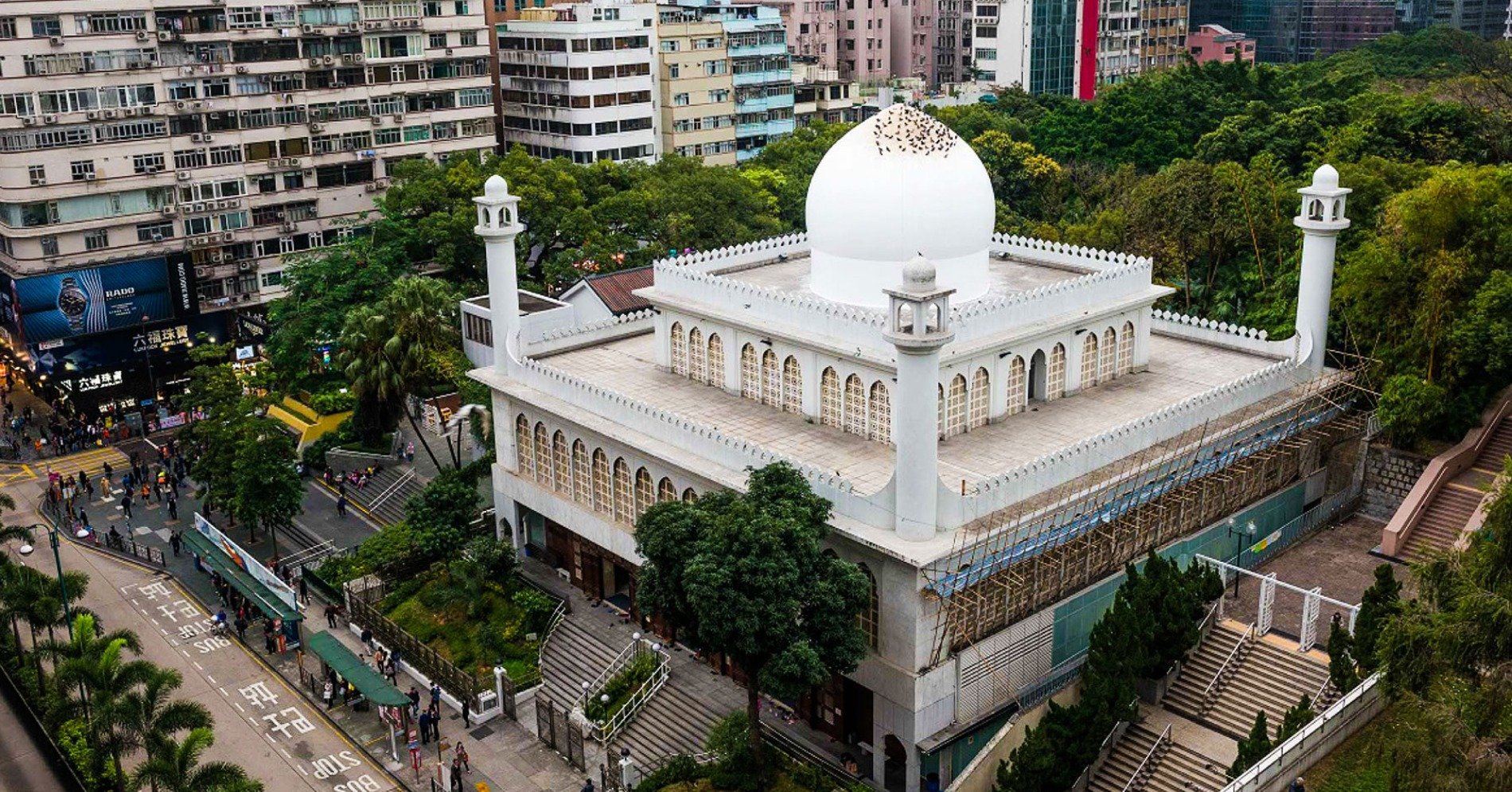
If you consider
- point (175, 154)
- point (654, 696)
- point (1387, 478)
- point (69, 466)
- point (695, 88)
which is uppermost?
point (695, 88)

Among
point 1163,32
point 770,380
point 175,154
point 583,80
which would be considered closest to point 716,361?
point 770,380

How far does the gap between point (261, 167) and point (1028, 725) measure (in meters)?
59.7

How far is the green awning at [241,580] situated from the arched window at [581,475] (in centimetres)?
1082

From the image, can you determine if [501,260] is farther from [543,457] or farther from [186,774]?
[186,774]

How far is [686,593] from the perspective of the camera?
3672 centimetres

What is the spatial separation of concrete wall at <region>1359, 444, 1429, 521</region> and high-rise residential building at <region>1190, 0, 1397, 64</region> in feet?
345

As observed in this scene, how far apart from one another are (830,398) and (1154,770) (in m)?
15.5

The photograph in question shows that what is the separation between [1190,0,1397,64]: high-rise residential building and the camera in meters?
148

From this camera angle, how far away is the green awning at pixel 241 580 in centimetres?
5012

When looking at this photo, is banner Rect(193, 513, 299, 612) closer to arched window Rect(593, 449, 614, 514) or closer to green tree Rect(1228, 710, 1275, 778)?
arched window Rect(593, 449, 614, 514)

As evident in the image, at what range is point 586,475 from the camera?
49.3 m

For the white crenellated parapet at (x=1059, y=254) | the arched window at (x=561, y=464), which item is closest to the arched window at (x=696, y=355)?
the arched window at (x=561, y=464)

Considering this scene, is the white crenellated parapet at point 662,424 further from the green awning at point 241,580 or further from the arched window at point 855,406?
the green awning at point 241,580

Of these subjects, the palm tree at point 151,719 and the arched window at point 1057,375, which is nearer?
the palm tree at point 151,719
